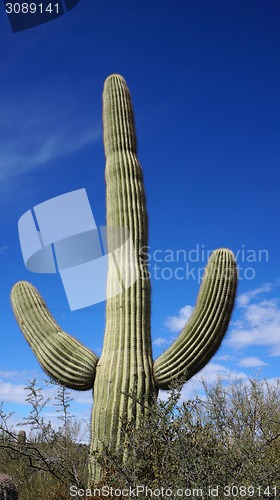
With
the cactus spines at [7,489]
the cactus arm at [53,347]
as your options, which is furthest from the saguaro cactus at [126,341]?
the cactus spines at [7,489]

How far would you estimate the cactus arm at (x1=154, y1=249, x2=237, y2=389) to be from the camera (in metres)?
6.48

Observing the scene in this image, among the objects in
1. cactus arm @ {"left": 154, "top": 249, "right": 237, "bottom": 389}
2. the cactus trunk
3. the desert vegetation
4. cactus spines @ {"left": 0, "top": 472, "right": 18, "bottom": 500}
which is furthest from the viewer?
cactus spines @ {"left": 0, "top": 472, "right": 18, "bottom": 500}

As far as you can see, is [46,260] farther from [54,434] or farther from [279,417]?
[279,417]

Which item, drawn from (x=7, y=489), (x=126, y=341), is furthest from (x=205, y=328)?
(x=7, y=489)

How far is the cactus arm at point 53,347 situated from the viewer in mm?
6535

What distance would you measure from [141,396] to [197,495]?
2.75 metres

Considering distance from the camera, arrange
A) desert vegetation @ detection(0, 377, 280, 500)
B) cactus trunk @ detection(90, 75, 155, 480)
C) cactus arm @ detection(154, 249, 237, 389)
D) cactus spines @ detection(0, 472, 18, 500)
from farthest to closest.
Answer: cactus spines @ detection(0, 472, 18, 500)
cactus arm @ detection(154, 249, 237, 389)
cactus trunk @ detection(90, 75, 155, 480)
desert vegetation @ detection(0, 377, 280, 500)

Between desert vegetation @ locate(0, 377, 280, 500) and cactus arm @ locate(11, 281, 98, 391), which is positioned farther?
cactus arm @ locate(11, 281, 98, 391)

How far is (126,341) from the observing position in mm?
6383

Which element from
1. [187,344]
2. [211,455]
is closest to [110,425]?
[187,344]

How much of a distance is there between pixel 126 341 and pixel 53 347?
980mm

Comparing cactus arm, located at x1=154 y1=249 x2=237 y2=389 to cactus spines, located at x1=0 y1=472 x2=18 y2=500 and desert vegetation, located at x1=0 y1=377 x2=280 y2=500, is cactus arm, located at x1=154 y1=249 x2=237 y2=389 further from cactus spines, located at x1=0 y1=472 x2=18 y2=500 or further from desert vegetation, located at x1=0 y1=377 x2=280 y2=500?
cactus spines, located at x1=0 y1=472 x2=18 y2=500

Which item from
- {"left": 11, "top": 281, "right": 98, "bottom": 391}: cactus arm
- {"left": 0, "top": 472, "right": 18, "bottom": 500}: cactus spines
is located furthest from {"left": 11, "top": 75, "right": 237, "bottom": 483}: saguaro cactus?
{"left": 0, "top": 472, "right": 18, "bottom": 500}: cactus spines

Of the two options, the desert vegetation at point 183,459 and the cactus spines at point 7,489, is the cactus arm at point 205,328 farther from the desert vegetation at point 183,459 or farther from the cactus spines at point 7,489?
the cactus spines at point 7,489
